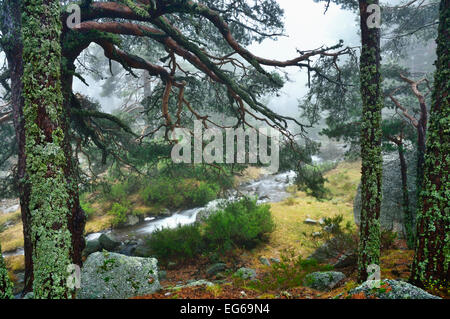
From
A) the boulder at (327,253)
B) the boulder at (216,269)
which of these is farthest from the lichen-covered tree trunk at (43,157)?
the boulder at (327,253)

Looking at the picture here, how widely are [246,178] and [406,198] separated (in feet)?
39.8

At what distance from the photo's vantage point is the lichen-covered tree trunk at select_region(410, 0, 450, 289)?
3.08 metres

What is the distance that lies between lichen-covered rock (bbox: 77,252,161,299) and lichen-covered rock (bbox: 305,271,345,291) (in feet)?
9.43

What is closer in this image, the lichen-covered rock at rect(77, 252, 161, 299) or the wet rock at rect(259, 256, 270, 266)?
the lichen-covered rock at rect(77, 252, 161, 299)

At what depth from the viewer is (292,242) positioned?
26.5 feet

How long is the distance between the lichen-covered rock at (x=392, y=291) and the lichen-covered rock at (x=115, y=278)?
3.26 meters

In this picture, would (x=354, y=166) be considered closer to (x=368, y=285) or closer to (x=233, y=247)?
(x=233, y=247)

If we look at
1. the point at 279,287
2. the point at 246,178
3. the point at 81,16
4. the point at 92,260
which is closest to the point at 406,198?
the point at 279,287

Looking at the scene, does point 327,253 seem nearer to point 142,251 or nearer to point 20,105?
point 142,251

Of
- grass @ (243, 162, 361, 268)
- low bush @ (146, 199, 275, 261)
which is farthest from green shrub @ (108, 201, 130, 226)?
grass @ (243, 162, 361, 268)

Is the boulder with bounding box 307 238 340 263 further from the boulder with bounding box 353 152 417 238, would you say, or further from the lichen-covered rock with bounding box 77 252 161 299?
the lichen-covered rock with bounding box 77 252 161 299

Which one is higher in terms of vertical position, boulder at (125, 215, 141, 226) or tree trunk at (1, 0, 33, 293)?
tree trunk at (1, 0, 33, 293)

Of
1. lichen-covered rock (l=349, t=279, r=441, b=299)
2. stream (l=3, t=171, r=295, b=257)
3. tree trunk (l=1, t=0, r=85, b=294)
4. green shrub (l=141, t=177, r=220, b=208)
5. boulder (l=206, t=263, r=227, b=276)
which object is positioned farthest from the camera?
green shrub (l=141, t=177, r=220, b=208)

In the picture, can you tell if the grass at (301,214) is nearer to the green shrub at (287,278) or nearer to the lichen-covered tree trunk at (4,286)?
the green shrub at (287,278)
